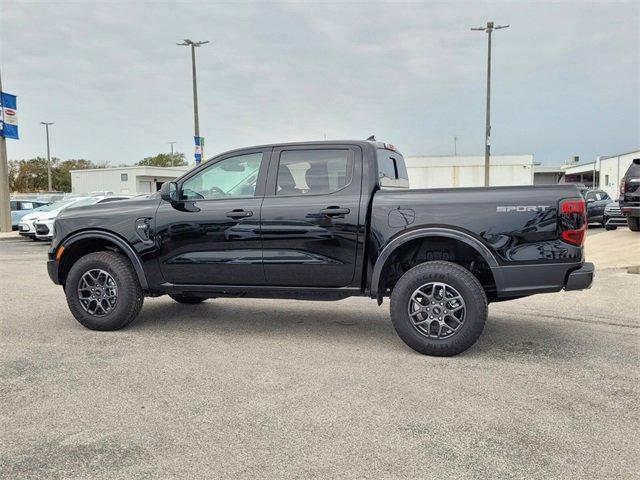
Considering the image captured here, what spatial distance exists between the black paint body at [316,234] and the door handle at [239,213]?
0.01 metres

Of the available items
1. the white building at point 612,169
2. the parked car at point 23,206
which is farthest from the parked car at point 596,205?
the parked car at point 23,206

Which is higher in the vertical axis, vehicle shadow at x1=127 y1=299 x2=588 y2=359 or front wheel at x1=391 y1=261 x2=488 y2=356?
front wheel at x1=391 y1=261 x2=488 y2=356

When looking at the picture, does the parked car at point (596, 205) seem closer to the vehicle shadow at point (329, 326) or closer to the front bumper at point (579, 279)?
the vehicle shadow at point (329, 326)

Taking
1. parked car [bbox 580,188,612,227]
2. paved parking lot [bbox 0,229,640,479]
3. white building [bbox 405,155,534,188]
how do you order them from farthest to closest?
white building [bbox 405,155,534,188] < parked car [bbox 580,188,612,227] < paved parking lot [bbox 0,229,640,479]

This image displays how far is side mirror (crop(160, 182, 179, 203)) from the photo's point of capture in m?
5.26

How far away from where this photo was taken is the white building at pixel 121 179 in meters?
52.6

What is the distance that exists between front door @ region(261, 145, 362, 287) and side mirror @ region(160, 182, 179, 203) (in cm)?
91

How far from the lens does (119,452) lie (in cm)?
295

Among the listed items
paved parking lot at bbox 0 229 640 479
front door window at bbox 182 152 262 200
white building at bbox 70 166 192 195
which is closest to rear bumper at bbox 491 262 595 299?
paved parking lot at bbox 0 229 640 479

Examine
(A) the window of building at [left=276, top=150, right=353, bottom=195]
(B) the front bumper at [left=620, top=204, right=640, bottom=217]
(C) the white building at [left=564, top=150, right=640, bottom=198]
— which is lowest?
(B) the front bumper at [left=620, top=204, right=640, bottom=217]

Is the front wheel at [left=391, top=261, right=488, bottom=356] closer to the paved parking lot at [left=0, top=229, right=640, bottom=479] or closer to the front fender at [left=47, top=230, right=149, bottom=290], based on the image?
the paved parking lot at [left=0, top=229, right=640, bottom=479]

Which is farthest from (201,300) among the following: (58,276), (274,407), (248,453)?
(248,453)

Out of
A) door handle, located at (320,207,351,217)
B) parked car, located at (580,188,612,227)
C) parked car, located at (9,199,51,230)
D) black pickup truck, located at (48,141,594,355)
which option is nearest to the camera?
black pickup truck, located at (48,141,594,355)

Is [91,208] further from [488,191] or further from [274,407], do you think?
[488,191]
